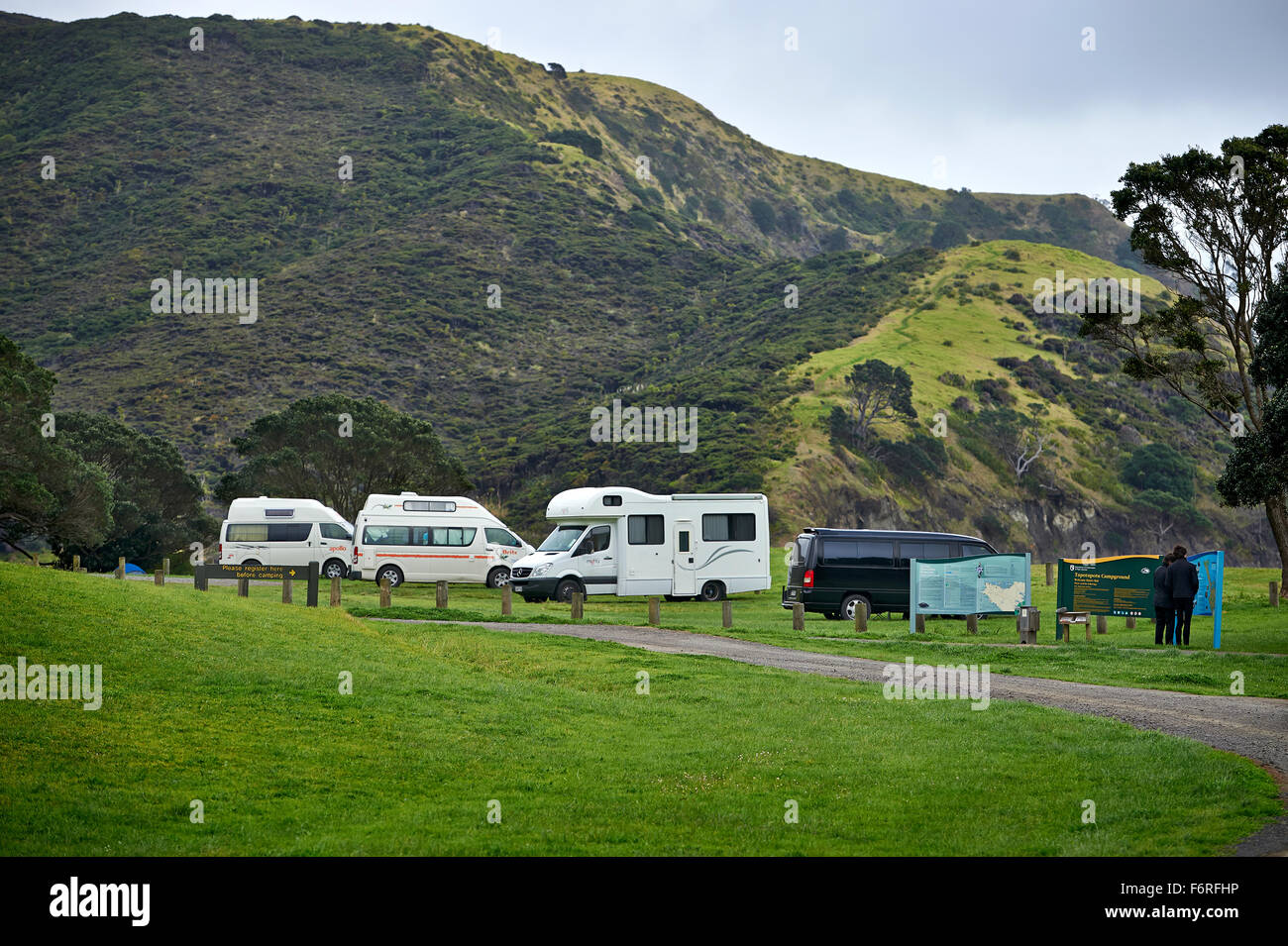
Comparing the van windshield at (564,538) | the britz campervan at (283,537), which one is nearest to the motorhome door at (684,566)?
the van windshield at (564,538)

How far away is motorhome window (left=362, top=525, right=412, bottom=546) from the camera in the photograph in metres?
36.3

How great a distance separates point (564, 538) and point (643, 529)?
2.45 m

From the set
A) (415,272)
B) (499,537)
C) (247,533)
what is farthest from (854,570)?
(415,272)

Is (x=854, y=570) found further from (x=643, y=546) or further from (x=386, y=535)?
(x=386, y=535)

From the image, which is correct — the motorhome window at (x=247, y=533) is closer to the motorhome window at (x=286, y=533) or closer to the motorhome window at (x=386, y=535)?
the motorhome window at (x=286, y=533)

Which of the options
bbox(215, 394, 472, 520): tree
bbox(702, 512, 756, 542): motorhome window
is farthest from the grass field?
bbox(215, 394, 472, 520): tree

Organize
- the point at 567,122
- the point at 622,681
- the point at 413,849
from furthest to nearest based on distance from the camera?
the point at 567,122 < the point at 622,681 < the point at 413,849

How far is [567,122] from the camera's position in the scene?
189 meters

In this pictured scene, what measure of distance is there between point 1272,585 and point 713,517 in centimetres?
1615

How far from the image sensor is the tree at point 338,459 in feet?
180
